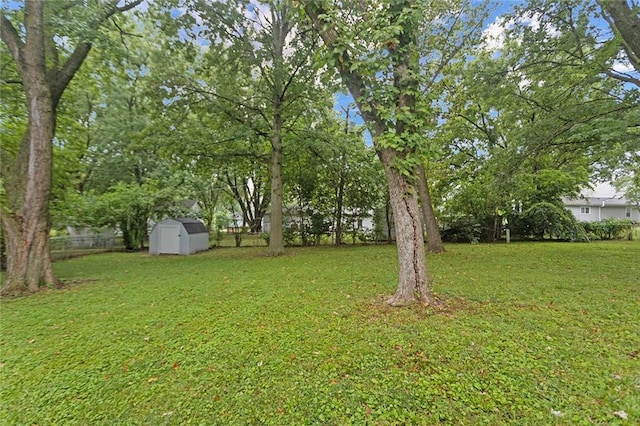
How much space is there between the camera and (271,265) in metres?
8.05

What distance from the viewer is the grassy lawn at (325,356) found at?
6.62ft

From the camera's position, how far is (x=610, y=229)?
584 inches

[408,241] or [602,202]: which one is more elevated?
[602,202]

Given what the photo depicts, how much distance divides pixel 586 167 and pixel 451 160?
692 cm

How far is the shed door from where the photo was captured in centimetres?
1169

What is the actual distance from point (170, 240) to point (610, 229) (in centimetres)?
2058

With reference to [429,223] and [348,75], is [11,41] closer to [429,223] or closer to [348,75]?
[348,75]

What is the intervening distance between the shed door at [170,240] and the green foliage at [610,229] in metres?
18.9

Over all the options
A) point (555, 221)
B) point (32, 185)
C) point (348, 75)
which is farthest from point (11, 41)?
point (555, 221)

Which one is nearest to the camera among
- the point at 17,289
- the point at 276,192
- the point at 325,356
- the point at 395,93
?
the point at 325,356

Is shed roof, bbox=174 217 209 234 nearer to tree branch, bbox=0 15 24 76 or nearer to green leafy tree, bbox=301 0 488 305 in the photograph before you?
tree branch, bbox=0 15 24 76

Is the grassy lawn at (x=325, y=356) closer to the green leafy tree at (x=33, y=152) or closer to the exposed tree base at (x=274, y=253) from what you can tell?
the green leafy tree at (x=33, y=152)

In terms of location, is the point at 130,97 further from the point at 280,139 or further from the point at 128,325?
the point at 128,325

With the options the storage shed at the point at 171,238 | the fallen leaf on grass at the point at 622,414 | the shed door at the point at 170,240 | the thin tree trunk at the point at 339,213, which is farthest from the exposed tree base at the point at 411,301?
the shed door at the point at 170,240
